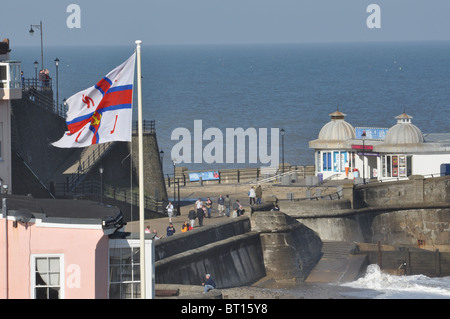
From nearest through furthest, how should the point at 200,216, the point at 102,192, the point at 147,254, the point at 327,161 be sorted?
the point at 147,254 → the point at 200,216 → the point at 102,192 → the point at 327,161

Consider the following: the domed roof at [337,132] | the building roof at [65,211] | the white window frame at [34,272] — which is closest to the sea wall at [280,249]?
the domed roof at [337,132]

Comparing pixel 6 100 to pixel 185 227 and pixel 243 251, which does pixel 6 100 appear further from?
pixel 243 251

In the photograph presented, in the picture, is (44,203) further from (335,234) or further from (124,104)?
(335,234)

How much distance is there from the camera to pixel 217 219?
53562 mm

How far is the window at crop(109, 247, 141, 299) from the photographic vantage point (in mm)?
26891

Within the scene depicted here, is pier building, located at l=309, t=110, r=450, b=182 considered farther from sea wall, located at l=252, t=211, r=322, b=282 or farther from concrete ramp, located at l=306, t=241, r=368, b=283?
sea wall, located at l=252, t=211, r=322, b=282

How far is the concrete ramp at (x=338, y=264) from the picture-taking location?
52.2m

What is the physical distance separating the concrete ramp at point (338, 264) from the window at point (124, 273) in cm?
2530

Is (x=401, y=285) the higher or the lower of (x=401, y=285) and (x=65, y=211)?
the lower

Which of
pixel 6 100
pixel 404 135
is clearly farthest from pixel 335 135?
pixel 6 100

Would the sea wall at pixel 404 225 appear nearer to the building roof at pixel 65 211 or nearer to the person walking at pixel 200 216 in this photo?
the person walking at pixel 200 216

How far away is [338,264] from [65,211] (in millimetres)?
28791

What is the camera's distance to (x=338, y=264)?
179ft

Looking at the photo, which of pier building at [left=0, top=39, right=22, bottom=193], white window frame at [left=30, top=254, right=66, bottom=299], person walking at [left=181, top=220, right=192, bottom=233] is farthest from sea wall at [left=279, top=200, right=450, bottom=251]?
white window frame at [left=30, top=254, right=66, bottom=299]
